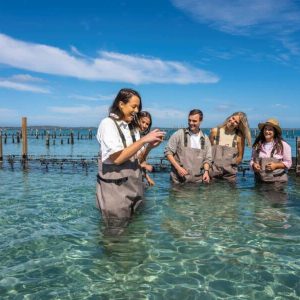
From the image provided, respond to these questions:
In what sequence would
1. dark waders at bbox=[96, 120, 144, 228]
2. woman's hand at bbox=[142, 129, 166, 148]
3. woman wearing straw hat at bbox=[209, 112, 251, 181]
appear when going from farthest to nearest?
1. woman wearing straw hat at bbox=[209, 112, 251, 181]
2. dark waders at bbox=[96, 120, 144, 228]
3. woman's hand at bbox=[142, 129, 166, 148]

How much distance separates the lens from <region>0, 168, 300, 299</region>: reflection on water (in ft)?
14.1

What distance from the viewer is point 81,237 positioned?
6.01m

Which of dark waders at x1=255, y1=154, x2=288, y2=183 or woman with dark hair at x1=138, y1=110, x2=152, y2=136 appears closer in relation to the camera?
woman with dark hair at x1=138, y1=110, x2=152, y2=136

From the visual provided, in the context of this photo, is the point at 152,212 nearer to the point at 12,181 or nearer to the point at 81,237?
the point at 81,237

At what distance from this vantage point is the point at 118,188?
537cm

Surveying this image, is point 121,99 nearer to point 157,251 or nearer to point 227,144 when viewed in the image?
point 157,251

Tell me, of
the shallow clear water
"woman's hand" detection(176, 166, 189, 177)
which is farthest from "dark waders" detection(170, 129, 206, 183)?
the shallow clear water

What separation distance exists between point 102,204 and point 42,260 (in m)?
1.19

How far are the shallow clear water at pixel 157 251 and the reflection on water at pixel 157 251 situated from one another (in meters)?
0.01

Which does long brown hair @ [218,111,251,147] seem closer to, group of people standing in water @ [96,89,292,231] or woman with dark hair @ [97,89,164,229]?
group of people standing in water @ [96,89,292,231]

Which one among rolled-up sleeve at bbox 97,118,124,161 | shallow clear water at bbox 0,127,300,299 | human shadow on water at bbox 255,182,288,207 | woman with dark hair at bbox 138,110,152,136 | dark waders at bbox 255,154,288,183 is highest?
woman with dark hair at bbox 138,110,152,136

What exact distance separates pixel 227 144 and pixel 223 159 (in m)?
0.46

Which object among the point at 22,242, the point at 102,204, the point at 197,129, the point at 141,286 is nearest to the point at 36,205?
the point at 22,242

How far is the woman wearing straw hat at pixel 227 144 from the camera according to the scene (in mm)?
9805
